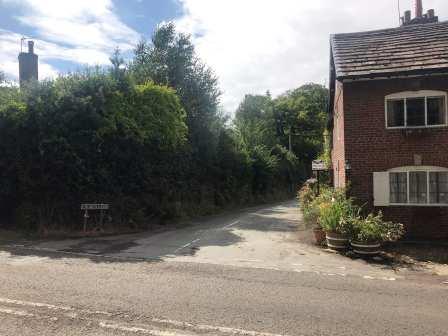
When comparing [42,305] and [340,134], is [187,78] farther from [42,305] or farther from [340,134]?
[42,305]

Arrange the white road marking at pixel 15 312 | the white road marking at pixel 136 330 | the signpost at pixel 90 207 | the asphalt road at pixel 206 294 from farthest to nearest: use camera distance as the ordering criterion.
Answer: the signpost at pixel 90 207, the white road marking at pixel 15 312, the asphalt road at pixel 206 294, the white road marking at pixel 136 330

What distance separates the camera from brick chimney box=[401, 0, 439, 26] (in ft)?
55.6

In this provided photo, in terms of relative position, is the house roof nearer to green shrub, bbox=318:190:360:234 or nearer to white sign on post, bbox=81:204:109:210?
green shrub, bbox=318:190:360:234

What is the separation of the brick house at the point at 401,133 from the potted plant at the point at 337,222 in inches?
49.7

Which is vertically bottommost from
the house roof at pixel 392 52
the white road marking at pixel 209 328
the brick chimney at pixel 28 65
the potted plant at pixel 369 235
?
the white road marking at pixel 209 328

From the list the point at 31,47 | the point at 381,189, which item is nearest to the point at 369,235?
the point at 381,189

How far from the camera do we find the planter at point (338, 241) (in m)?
10.9

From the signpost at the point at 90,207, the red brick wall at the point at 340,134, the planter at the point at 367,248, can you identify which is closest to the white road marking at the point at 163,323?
the planter at the point at 367,248

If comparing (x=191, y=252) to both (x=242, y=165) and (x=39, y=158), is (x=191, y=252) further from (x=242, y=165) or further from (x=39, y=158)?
(x=242, y=165)

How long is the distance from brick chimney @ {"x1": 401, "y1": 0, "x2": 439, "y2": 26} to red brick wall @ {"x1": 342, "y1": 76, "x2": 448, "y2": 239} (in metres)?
6.56

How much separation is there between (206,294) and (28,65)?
74.0 ft

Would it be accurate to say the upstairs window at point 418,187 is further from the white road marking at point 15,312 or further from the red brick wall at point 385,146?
the white road marking at point 15,312

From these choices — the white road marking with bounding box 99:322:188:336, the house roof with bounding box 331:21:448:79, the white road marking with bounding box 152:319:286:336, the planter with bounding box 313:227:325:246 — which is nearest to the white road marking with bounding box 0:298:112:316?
the white road marking with bounding box 99:322:188:336

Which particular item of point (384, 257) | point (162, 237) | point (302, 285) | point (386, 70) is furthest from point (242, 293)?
point (386, 70)
